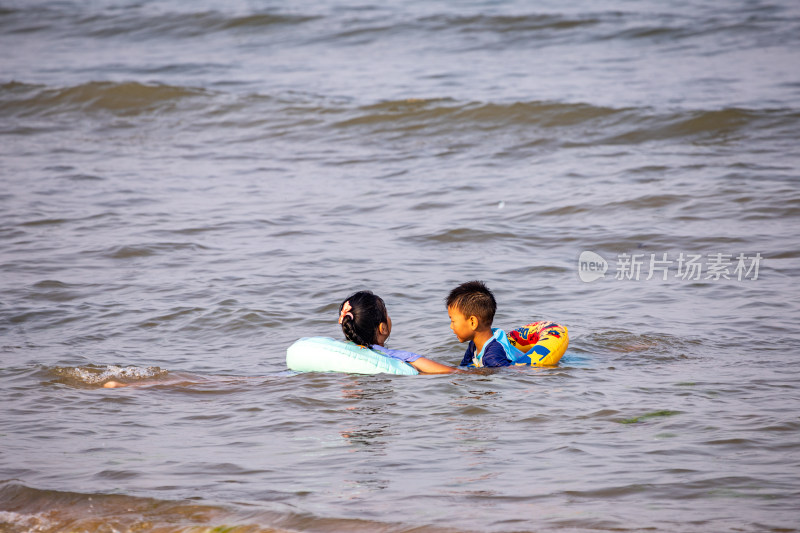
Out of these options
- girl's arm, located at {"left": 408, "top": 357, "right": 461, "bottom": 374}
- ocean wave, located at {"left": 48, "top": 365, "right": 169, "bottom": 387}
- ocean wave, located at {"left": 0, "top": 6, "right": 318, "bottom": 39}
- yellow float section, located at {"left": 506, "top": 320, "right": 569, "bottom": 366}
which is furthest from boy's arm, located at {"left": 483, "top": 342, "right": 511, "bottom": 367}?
ocean wave, located at {"left": 0, "top": 6, "right": 318, "bottom": 39}

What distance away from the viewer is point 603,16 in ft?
72.1

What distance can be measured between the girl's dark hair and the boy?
1.60 ft

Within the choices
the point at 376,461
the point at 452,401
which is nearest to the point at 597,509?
the point at 376,461

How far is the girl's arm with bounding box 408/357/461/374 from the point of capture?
19.9ft

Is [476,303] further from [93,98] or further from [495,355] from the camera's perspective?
[93,98]

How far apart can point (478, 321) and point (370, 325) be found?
0.74 m

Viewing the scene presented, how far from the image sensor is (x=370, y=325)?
6.10m

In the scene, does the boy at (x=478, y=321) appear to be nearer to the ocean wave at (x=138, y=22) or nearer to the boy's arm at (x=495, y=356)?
the boy's arm at (x=495, y=356)

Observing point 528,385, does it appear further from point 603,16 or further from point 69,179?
point 603,16

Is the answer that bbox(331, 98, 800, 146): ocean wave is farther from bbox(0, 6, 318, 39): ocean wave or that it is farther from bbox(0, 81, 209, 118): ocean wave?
bbox(0, 6, 318, 39): ocean wave

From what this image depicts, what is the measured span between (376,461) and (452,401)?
99 centimetres

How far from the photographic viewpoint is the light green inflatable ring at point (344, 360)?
605 centimetres

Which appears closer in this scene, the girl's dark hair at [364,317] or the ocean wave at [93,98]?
the girl's dark hair at [364,317]

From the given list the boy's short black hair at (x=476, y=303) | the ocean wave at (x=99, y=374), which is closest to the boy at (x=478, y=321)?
the boy's short black hair at (x=476, y=303)
